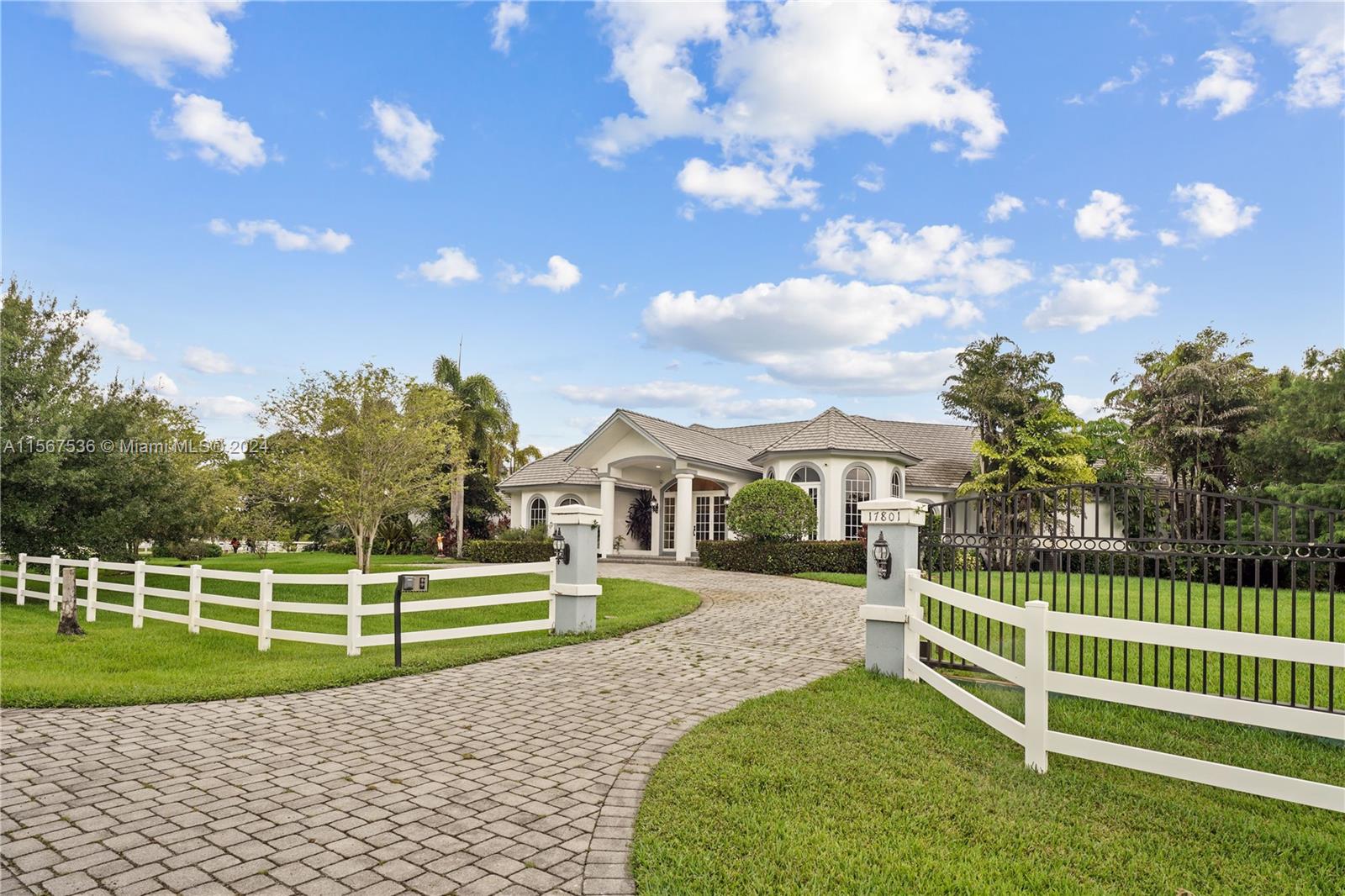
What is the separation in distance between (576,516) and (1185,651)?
7069mm

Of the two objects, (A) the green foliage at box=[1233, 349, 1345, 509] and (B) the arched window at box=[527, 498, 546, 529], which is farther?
(B) the arched window at box=[527, 498, 546, 529]

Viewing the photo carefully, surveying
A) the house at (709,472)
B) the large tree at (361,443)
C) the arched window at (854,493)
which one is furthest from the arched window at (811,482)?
the large tree at (361,443)

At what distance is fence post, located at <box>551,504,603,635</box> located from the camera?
32.3ft

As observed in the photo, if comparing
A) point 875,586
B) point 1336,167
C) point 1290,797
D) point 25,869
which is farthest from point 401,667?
point 1336,167

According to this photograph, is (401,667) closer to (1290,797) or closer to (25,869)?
(25,869)

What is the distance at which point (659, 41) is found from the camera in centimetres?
1112

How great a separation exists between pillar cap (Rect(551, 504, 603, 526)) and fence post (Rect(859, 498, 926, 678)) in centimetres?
372

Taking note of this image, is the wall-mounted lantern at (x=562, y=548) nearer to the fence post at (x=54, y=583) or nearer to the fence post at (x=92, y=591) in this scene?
the fence post at (x=92, y=591)

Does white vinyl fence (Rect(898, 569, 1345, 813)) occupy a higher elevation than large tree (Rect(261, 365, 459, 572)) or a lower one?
lower

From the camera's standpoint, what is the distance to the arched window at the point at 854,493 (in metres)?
23.8

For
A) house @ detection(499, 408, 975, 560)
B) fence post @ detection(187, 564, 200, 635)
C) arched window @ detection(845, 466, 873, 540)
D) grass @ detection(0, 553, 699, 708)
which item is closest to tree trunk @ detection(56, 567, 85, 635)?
grass @ detection(0, 553, 699, 708)

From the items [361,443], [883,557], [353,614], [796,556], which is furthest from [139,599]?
[796,556]

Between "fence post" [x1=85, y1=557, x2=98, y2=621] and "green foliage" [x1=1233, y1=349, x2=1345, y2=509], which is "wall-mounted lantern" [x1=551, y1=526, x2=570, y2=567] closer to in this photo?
"fence post" [x1=85, y1=557, x2=98, y2=621]

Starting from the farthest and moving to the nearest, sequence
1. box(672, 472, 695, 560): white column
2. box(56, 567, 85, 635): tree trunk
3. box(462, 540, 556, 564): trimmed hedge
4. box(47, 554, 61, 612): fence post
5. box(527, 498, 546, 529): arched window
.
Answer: box(527, 498, 546, 529): arched window, box(462, 540, 556, 564): trimmed hedge, box(672, 472, 695, 560): white column, box(47, 554, 61, 612): fence post, box(56, 567, 85, 635): tree trunk
